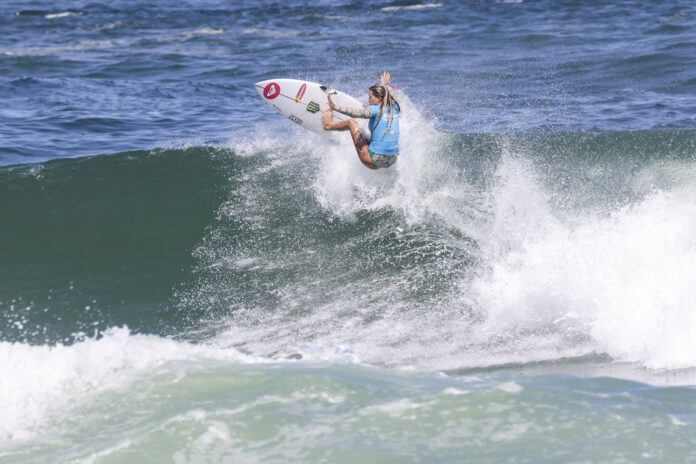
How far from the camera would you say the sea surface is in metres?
5.86

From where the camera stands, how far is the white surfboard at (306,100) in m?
11.9

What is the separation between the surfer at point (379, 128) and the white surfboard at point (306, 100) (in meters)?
1.02

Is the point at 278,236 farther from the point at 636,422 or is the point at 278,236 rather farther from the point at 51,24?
the point at 51,24

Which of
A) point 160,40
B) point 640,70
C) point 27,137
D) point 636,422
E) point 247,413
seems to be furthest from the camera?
point 160,40

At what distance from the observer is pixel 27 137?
1513 centimetres

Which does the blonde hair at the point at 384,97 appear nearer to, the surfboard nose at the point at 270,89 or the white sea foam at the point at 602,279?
the white sea foam at the point at 602,279

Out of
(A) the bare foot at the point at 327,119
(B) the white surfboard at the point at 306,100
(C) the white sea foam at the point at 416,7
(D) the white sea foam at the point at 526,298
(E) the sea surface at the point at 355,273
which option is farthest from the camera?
(C) the white sea foam at the point at 416,7

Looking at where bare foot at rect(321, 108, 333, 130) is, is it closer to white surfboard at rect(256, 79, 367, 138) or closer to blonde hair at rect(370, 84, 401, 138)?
white surfboard at rect(256, 79, 367, 138)

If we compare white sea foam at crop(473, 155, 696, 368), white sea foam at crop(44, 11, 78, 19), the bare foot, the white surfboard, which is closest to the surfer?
the bare foot

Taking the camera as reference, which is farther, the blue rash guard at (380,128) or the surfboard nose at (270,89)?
the surfboard nose at (270,89)

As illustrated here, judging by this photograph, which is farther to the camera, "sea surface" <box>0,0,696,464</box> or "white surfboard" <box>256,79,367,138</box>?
"white surfboard" <box>256,79,367,138</box>

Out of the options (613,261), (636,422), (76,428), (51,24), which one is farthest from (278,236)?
(51,24)

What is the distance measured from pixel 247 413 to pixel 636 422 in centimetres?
276

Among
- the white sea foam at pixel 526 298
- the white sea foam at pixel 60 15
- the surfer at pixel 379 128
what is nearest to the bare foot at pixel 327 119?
the surfer at pixel 379 128
